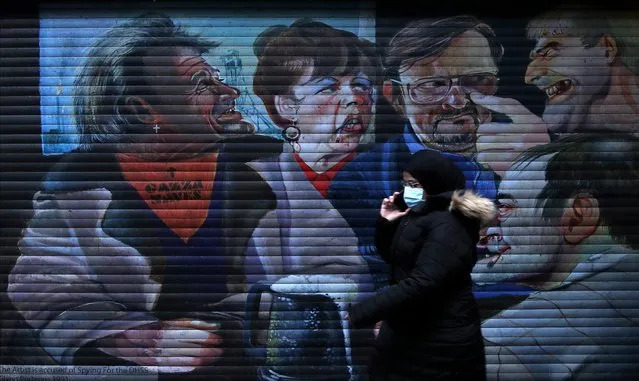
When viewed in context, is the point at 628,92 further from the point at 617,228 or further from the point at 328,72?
the point at 328,72

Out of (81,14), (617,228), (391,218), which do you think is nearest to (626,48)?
(617,228)

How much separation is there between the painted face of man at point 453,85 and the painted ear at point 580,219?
2.84 feet

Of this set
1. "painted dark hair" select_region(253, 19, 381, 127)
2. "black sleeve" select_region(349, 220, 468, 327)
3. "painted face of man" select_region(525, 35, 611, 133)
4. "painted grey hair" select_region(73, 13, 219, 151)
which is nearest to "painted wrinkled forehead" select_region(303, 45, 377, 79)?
"painted dark hair" select_region(253, 19, 381, 127)

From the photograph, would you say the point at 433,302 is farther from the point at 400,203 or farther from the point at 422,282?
the point at 400,203

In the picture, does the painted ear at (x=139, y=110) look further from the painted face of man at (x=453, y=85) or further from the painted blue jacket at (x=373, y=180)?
the painted face of man at (x=453, y=85)

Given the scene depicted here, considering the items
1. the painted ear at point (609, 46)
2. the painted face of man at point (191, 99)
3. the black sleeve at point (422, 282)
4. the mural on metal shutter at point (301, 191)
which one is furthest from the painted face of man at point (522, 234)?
the black sleeve at point (422, 282)

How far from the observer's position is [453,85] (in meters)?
5.81

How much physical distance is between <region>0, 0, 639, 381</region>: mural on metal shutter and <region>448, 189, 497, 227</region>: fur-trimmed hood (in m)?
2.12

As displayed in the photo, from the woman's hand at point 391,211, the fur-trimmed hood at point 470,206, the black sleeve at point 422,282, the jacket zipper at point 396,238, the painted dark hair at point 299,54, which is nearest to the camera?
the black sleeve at point 422,282

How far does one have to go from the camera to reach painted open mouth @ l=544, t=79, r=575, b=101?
582cm

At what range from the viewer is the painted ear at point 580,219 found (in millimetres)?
5820

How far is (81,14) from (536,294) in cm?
399

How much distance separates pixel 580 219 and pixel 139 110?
3.41 meters

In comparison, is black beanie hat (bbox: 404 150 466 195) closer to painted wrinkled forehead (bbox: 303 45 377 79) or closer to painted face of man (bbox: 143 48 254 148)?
painted wrinkled forehead (bbox: 303 45 377 79)
